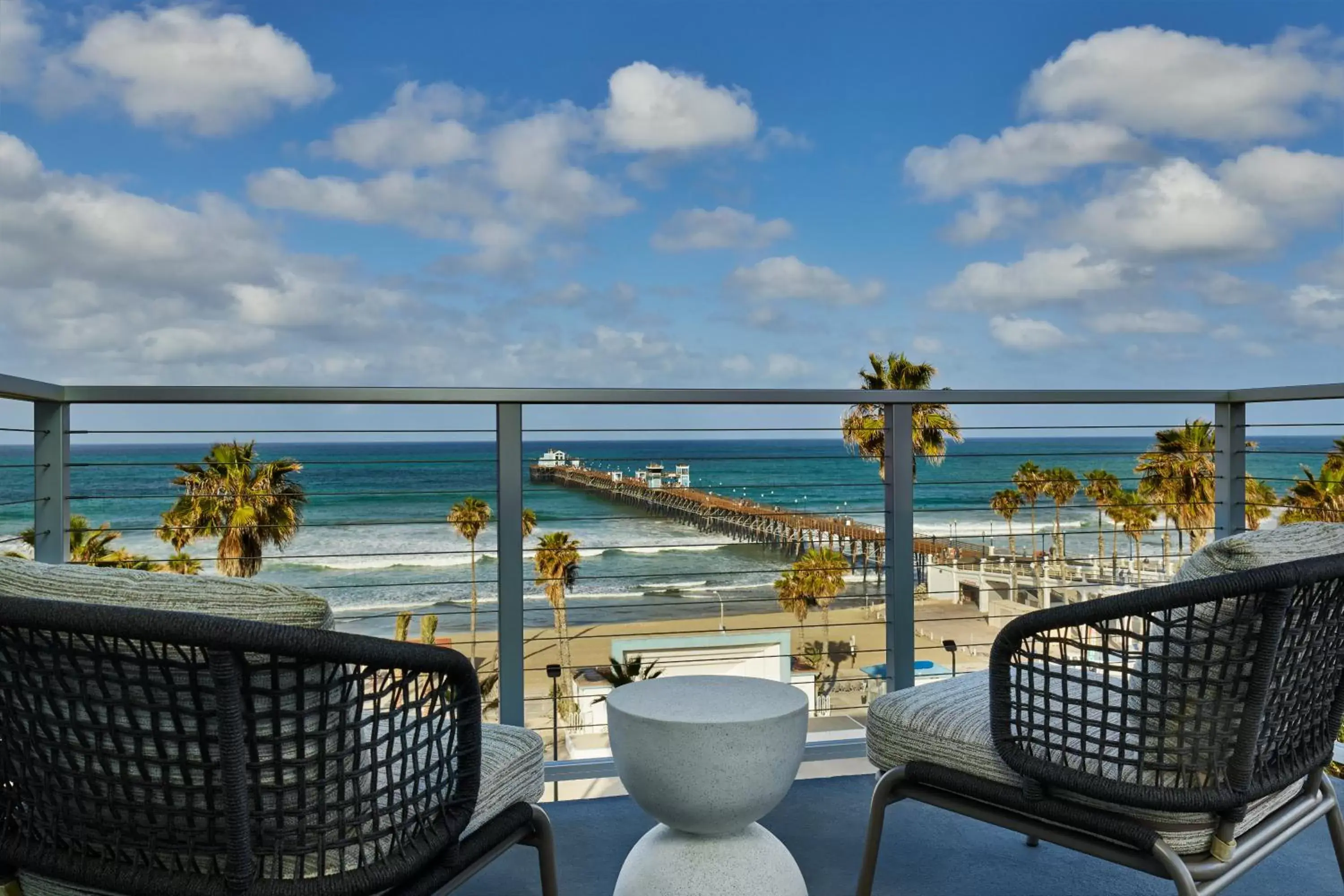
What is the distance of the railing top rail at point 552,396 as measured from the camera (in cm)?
233

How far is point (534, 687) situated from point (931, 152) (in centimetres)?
1612

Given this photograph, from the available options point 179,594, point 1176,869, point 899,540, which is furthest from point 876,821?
point 179,594

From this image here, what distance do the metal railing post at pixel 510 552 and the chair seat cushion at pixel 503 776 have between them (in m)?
0.82

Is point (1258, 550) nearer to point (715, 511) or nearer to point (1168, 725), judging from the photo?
point (1168, 725)

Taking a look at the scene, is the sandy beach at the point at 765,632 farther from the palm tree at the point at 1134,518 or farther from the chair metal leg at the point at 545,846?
the chair metal leg at the point at 545,846

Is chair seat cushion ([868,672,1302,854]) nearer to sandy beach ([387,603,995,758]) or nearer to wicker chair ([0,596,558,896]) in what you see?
wicker chair ([0,596,558,896])

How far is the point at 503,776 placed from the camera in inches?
57.3

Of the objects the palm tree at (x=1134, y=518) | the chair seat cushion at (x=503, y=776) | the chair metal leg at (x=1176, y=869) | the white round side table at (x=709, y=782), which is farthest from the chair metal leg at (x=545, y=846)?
the palm tree at (x=1134, y=518)

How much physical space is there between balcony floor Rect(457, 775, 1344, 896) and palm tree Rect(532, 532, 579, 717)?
15944 mm

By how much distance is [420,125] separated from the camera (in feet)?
80.7

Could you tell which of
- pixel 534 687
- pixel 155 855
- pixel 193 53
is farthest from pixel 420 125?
pixel 155 855

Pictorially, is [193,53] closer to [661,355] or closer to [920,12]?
[661,355]

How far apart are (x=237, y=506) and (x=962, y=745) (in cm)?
1600

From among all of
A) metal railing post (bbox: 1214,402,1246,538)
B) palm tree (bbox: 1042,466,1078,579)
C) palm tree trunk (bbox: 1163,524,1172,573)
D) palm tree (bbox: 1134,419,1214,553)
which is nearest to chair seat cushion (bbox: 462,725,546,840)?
metal railing post (bbox: 1214,402,1246,538)
